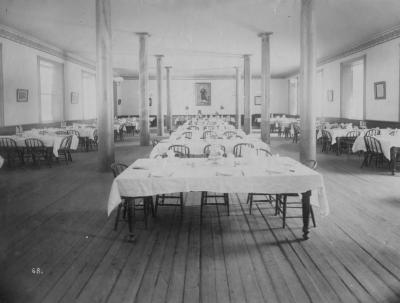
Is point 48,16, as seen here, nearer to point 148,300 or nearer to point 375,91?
point 148,300

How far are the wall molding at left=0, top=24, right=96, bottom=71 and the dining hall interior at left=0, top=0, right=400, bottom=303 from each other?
6cm

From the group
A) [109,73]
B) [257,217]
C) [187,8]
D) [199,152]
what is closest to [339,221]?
[257,217]

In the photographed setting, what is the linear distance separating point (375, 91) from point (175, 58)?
9679 mm

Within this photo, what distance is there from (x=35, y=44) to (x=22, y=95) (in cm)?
208

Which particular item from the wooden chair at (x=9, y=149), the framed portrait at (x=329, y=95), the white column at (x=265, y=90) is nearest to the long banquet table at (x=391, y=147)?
the white column at (x=265, y=90)

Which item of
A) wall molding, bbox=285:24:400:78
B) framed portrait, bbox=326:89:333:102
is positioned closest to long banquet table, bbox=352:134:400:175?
wall molding, bbox=285:24:400:78

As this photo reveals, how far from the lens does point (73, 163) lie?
10.3 metres

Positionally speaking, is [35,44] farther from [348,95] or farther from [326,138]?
[348,95]

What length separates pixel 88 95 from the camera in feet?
66.4

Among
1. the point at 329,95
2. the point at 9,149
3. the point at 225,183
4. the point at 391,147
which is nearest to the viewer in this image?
the point at 225,183

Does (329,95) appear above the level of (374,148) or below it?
above

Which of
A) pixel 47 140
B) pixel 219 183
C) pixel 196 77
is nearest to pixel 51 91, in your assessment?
pixel 47 140

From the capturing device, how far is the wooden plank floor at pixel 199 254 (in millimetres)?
3107

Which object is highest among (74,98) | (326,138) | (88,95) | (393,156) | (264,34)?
(264,34)
